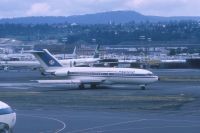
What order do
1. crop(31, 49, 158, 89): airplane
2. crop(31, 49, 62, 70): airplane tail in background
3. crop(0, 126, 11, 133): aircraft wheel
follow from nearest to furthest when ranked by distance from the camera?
crop(0, 126, 11, 133): aircraft wheel
crop(31, 49, 158, 89): airplane
crop(31, 49, 62, 70): airplane tail in background

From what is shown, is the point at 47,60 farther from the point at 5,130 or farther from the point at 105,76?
the point at 5,130

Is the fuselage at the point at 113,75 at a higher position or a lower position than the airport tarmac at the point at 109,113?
higher

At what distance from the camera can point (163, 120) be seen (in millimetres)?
38094

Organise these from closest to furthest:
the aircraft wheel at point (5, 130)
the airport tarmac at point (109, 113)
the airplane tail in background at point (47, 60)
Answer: the aircraft wheel at point (5, 130) < the airport tarmac at point (109, 113) < the airplane tail in background at point (47, 60)

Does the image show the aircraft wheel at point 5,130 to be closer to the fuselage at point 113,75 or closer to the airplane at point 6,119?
the airplane at point 6,119

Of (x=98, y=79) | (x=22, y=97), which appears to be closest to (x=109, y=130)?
(x=22, y=97)

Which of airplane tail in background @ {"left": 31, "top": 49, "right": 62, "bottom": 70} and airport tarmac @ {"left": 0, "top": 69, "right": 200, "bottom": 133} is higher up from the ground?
airplane tail in background @ {"left": 31, "top": 49, "right": 62, "bottom": 70}

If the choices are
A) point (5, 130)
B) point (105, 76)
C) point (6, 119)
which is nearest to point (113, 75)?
point (105, 76)

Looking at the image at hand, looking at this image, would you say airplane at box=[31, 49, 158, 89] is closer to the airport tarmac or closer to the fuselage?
the fuselage

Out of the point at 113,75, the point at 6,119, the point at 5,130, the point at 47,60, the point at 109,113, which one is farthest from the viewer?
the point at 47,60

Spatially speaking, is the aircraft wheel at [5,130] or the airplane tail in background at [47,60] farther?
the airplane tail in background at [47,60]

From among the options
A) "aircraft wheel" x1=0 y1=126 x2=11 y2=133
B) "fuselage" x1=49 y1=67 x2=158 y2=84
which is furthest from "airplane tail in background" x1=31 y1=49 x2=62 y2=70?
"aircraft wheel" x1=0 y1=126 x2=11 y2=133

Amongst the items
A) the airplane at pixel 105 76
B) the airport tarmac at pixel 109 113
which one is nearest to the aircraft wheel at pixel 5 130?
the airport tarmac at pixel 109 113

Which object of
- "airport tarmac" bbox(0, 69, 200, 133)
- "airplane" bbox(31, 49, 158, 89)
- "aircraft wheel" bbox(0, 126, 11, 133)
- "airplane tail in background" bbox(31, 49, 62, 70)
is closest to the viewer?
"aircraft wheel" bbox(0, 126, 11, 133)
